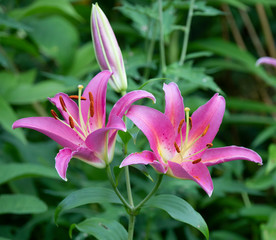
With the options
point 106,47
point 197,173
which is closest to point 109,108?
point 106,47

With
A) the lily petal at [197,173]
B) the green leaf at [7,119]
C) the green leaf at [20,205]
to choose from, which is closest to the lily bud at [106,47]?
the lily petal at [197,173]

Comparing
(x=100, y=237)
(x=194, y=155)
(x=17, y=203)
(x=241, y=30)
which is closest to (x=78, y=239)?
(x=17, y=203)

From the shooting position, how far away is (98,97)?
0.57 metres

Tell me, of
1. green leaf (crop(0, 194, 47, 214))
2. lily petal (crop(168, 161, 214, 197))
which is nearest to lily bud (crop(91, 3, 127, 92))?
lily petal (crop(168, 161, 214, 197))

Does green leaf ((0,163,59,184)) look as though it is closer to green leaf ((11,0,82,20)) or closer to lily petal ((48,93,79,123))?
lily petal ((48,93,79,123))

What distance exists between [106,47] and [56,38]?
0.78 m

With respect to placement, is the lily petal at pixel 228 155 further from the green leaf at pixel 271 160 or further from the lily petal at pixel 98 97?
the green leaf at pixel 271 160

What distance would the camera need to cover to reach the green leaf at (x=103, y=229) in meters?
0.60

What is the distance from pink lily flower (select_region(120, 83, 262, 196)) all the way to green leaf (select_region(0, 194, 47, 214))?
32 centimetres

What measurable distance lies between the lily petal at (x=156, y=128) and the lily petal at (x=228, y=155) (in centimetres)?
4

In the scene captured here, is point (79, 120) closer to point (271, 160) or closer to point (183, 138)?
point (183, 138)

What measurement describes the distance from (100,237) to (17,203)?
265mm

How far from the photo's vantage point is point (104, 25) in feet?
1.99

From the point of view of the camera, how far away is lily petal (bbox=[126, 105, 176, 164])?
0.53 m
